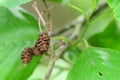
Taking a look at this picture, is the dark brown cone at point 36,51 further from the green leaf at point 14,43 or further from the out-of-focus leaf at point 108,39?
the out-of-focus leaf at point 108,39

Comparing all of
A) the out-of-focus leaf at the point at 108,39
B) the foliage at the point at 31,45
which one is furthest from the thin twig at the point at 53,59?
the out-of-focus leaf at the point at 108,39

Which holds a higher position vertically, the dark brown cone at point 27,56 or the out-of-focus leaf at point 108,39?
the out-of-focus leaf at point 108,39

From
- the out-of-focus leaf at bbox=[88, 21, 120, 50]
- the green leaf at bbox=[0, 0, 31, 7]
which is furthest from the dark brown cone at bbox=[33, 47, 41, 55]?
the out-of-focus leaf at bbox=[88, 21, 120, 50]

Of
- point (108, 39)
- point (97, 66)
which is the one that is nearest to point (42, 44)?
point (97, 66)

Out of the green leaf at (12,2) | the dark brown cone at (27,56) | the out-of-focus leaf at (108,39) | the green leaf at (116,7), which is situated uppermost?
the out-of-focus leaf at (108,39)

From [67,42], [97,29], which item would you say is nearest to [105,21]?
[97,29]

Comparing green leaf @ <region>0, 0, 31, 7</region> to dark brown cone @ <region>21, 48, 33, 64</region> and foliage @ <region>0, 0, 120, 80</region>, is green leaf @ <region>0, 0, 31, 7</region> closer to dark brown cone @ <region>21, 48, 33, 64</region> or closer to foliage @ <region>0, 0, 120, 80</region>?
foliage @ <region>0, 0, 120, 80</region>

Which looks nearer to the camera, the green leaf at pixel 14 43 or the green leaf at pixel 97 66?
the green leaf at pixel 97 66
